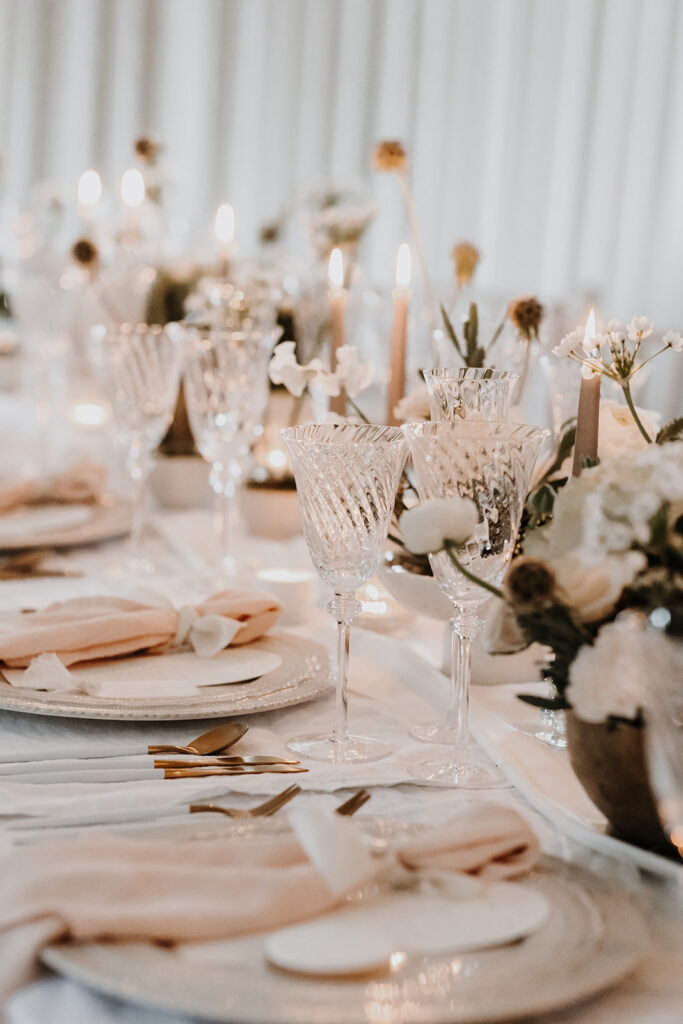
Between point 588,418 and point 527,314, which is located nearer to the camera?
point 588,418

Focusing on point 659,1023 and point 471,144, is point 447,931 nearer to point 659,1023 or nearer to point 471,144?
point 659,1023

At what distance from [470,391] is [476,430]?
5.4 inches

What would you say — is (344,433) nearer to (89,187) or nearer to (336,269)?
(336,269)

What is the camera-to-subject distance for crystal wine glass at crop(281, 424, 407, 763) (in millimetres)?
841

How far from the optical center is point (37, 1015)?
524 millimetres

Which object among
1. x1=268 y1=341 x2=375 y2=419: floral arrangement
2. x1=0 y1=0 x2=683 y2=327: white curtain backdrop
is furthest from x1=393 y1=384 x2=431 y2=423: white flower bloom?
x1=0 y1=0 x2=683 y2=327: white curtain backdrop

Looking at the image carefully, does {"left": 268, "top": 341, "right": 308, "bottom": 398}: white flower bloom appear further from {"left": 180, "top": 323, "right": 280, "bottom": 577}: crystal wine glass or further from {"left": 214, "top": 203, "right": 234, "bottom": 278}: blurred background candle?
{"left": 214, "top": 203, "right": 234, "bottom": 278}: blurred background candle

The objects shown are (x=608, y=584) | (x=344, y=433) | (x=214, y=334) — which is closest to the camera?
(x=608, y=584)

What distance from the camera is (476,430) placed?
2.70 feet

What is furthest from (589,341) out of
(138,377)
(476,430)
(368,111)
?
(368,111)

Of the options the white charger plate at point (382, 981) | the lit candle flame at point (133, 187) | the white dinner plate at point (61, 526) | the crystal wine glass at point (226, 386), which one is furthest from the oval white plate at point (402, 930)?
the lit candle flame at point (133, 187)

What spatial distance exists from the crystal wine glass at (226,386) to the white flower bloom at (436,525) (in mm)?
828

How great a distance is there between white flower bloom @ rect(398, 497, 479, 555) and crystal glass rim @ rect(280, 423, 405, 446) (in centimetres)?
21

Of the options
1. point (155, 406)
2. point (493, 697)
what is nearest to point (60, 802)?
point (493, 697)
